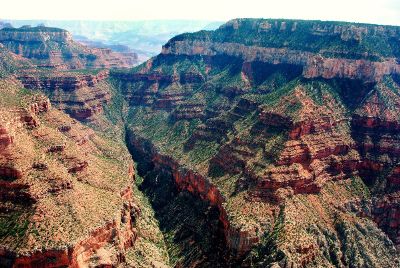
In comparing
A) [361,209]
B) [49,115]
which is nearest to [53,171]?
[49,115]

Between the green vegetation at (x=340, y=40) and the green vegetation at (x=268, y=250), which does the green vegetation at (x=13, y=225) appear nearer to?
the green vegetation at (x=268, y=250)

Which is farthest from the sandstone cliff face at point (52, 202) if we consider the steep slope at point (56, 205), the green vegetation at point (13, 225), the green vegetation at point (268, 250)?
the green vegetation at point (268, 250)

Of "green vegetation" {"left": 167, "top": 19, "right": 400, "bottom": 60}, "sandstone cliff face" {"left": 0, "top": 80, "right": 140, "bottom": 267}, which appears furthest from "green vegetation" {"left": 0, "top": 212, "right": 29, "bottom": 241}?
"green vegetation" {"left": 167, "top": 19, "right": 400, "bottom": 60}

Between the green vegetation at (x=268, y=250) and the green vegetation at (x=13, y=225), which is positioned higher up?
the green vegetation at (x=13, y=225)

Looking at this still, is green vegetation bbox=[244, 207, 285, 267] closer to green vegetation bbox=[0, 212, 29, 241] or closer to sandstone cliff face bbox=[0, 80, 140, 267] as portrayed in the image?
sandstone cliff face bbox=[0, 80, 140, 267]

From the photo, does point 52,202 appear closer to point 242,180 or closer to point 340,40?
point 242,180

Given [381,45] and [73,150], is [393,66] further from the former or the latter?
[73,150]
